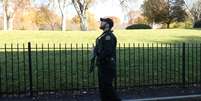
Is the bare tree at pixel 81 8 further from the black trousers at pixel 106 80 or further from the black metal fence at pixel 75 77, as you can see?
the black trousers at pixel 106 80

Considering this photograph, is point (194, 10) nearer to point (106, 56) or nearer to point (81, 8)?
point (81, 8)

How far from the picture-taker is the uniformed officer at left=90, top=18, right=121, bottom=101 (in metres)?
9.18

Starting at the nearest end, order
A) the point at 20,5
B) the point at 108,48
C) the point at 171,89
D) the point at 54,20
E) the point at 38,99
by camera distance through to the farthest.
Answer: the point at 108,48
the point at 38,99
the point at 171,89
the point at 20,5
the point at 54,20

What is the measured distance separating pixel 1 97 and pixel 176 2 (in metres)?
69.7

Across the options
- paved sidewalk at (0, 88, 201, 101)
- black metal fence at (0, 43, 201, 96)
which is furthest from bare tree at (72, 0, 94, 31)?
paved sidewalk at (0, 88, 201, 101)

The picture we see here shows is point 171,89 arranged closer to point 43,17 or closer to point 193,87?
point 193,87

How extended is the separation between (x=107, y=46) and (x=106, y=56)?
20cm

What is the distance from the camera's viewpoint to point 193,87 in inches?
501

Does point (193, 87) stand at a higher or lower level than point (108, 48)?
lower

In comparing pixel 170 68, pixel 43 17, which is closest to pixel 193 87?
pixel 170 68

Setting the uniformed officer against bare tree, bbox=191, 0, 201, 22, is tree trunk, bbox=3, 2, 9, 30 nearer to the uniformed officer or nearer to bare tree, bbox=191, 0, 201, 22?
bare tree, bbox=191, 0, 201, 22

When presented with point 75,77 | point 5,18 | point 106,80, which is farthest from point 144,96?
point 5,18

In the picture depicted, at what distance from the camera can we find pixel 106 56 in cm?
923

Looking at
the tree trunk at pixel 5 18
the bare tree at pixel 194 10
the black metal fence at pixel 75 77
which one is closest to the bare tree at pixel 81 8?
the tree trunk at pixel 5 18
